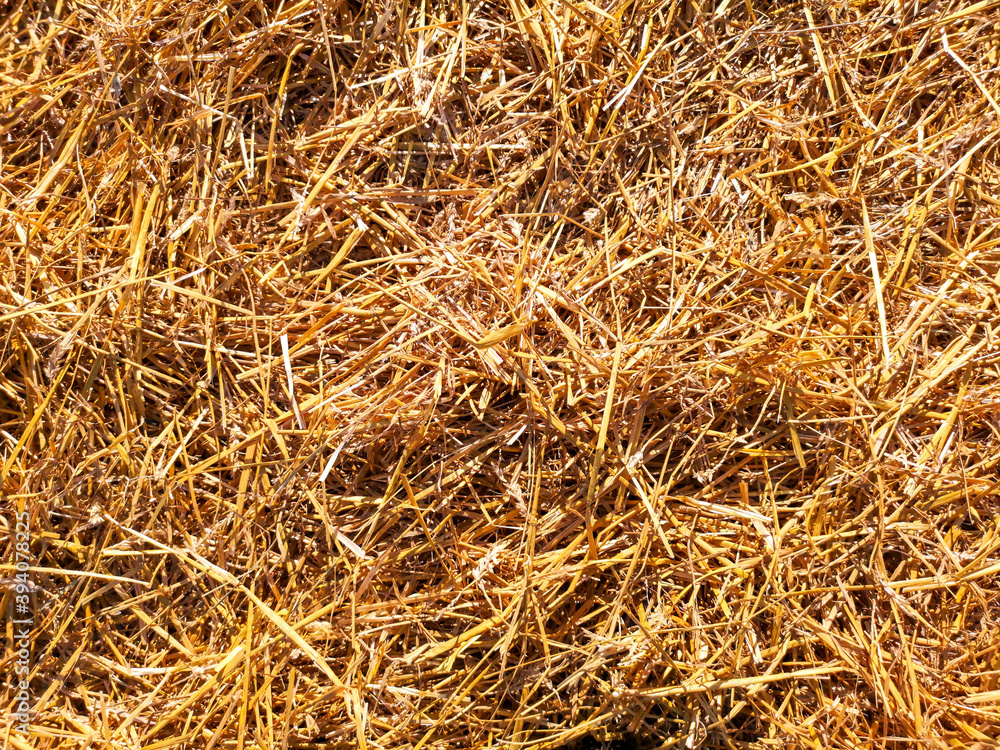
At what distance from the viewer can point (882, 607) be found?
3.82 feet

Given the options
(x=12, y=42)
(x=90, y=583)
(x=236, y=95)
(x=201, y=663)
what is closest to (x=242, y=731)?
(x=201, y=663)

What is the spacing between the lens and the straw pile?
115 cm

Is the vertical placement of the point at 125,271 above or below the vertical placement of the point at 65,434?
above

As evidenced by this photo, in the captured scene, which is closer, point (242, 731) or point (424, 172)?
point (242, 731)

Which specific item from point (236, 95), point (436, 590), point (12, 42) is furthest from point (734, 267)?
point (12, 42)

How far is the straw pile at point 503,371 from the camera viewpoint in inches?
45.3

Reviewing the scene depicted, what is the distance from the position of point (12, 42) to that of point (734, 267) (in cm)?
132

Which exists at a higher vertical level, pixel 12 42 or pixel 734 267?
pixel 12 42

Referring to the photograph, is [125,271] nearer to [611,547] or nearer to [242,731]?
[242,731]

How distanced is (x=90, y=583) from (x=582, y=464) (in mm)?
850

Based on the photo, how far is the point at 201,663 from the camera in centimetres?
116

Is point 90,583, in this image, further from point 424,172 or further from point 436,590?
point 424,172

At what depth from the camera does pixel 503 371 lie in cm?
116

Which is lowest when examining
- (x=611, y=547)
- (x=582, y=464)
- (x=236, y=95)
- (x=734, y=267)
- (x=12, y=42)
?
(x=611, y=547)
